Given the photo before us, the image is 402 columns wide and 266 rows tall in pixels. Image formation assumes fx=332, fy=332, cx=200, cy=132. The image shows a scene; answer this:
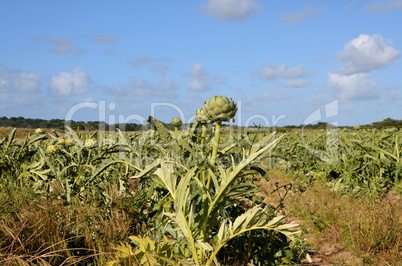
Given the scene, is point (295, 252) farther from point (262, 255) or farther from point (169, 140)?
point (169, 140)

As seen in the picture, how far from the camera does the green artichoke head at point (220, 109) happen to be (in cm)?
172

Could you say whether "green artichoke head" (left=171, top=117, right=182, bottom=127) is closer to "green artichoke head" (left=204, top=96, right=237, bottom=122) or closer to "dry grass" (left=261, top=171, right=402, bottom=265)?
"dry grass" (left=261, top=171, right=402, bottom=265)

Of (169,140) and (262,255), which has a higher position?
(169,140)

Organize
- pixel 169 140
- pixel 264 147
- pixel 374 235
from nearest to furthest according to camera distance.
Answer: pixel 264 147, pixel 169 140, pixel 374 235

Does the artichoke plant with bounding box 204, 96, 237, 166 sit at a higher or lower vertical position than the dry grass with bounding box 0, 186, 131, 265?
higher

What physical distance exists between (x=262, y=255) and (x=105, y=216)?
4.37 feet

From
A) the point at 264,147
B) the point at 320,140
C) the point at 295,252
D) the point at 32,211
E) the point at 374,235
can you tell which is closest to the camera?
the point at 264,147

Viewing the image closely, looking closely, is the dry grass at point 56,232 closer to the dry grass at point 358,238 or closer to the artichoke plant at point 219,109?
the artichoke plant at point 219,109

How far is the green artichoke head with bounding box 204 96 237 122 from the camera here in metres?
1.72

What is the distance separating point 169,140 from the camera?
196 cm

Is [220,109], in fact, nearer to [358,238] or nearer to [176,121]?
[176,121]

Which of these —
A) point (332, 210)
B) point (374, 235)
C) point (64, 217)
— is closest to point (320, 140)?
point (332, 210)

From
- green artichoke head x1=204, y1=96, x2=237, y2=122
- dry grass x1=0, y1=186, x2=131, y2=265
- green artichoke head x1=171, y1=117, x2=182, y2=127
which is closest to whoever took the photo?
green artichoke head x1=204, y1=96, x2=237, y2=122

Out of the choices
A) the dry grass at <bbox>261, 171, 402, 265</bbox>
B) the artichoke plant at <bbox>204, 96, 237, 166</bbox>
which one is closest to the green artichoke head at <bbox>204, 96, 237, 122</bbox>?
the artichoke plant at <bbox>204, 96, 237, 166</bbox>
